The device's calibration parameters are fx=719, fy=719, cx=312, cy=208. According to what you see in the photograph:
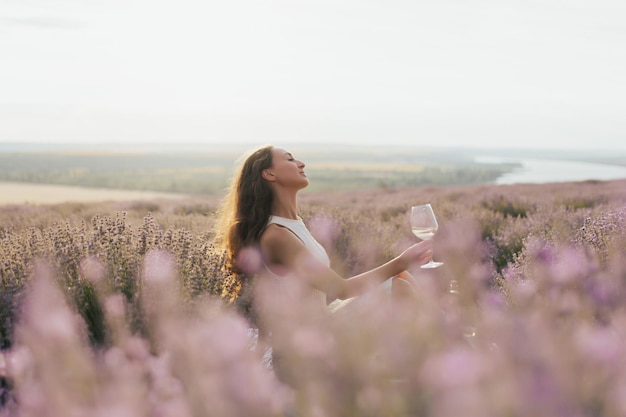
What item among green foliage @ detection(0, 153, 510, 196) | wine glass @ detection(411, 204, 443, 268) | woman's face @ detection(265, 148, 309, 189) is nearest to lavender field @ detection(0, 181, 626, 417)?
wine glass @ detection(411, 204, 443, 268)

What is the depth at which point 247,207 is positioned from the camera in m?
4.24

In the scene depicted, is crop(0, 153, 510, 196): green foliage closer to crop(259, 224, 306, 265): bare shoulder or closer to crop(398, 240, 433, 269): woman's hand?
crop(259, 224, 306, 265): bare shoulder

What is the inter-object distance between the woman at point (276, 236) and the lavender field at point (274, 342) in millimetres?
289

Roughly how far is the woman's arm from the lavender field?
1.01 feet

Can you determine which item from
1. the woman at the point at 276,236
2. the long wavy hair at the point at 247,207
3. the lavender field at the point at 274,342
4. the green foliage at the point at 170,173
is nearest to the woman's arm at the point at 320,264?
the woman at the point at 276,236

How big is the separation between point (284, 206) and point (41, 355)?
2.29 meters

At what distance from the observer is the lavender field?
166 centimetres

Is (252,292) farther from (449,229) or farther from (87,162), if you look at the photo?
(87,162)

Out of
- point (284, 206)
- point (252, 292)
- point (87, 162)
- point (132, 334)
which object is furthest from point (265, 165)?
point (87, 162)

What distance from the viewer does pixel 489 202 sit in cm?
978

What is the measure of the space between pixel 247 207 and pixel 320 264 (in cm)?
63

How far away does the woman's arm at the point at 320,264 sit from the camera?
3668 millimetres

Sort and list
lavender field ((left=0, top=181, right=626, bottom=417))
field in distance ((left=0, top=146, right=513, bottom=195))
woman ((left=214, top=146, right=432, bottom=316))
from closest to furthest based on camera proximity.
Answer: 1. lavender field ((left=0, top=181, right=626, bottom=417))
2. woman ((left=214, top=146, right=432, bottom=316))
3. field in distance ((left=0, top=146, right=513, bottom=195))

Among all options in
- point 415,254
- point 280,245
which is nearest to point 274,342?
point 415,254
